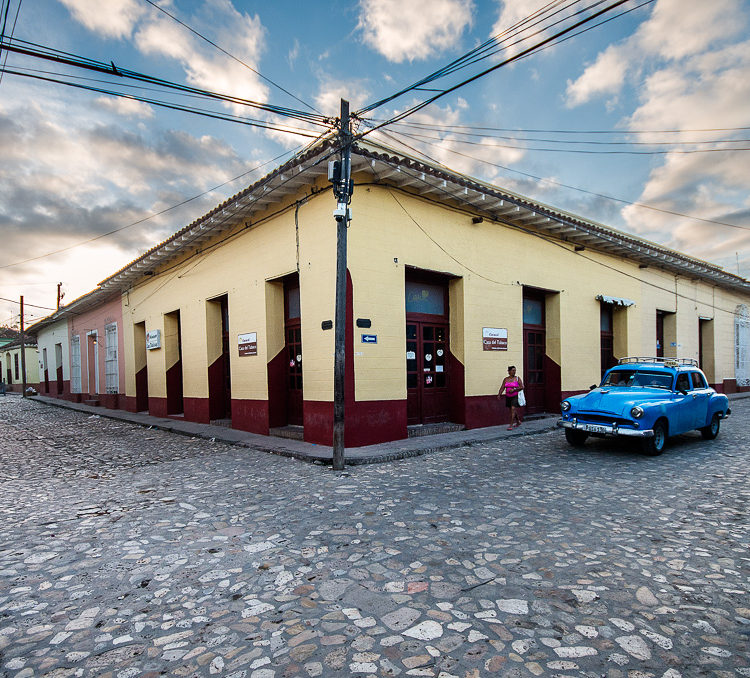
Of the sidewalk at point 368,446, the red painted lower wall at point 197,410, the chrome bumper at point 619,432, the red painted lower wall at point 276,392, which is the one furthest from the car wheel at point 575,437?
the red painted lower wall at point 197,410

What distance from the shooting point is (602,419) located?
26.8 ft

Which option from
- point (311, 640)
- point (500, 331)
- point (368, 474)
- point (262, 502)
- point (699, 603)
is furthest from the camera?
point (500, 331)

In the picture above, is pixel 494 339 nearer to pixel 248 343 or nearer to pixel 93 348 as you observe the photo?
pixel 248 343

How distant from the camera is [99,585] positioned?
3533 mm

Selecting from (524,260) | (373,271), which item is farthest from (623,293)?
(373,271)

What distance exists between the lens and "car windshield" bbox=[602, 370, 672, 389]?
8734 millimetres

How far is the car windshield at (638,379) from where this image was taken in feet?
28.7

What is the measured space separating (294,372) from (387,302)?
302 cm

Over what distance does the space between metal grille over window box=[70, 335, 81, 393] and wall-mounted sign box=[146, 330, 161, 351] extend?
10.6 meters

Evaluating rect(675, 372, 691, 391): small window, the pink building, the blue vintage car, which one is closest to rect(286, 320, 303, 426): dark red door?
the blue vintage car

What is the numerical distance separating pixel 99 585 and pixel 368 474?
4.04 m

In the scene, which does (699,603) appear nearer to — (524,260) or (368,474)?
(368,474)

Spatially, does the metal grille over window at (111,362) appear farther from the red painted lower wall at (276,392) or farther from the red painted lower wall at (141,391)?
the red painted lower wall at (276,392)

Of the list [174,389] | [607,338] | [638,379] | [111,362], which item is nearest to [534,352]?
[607,338]
